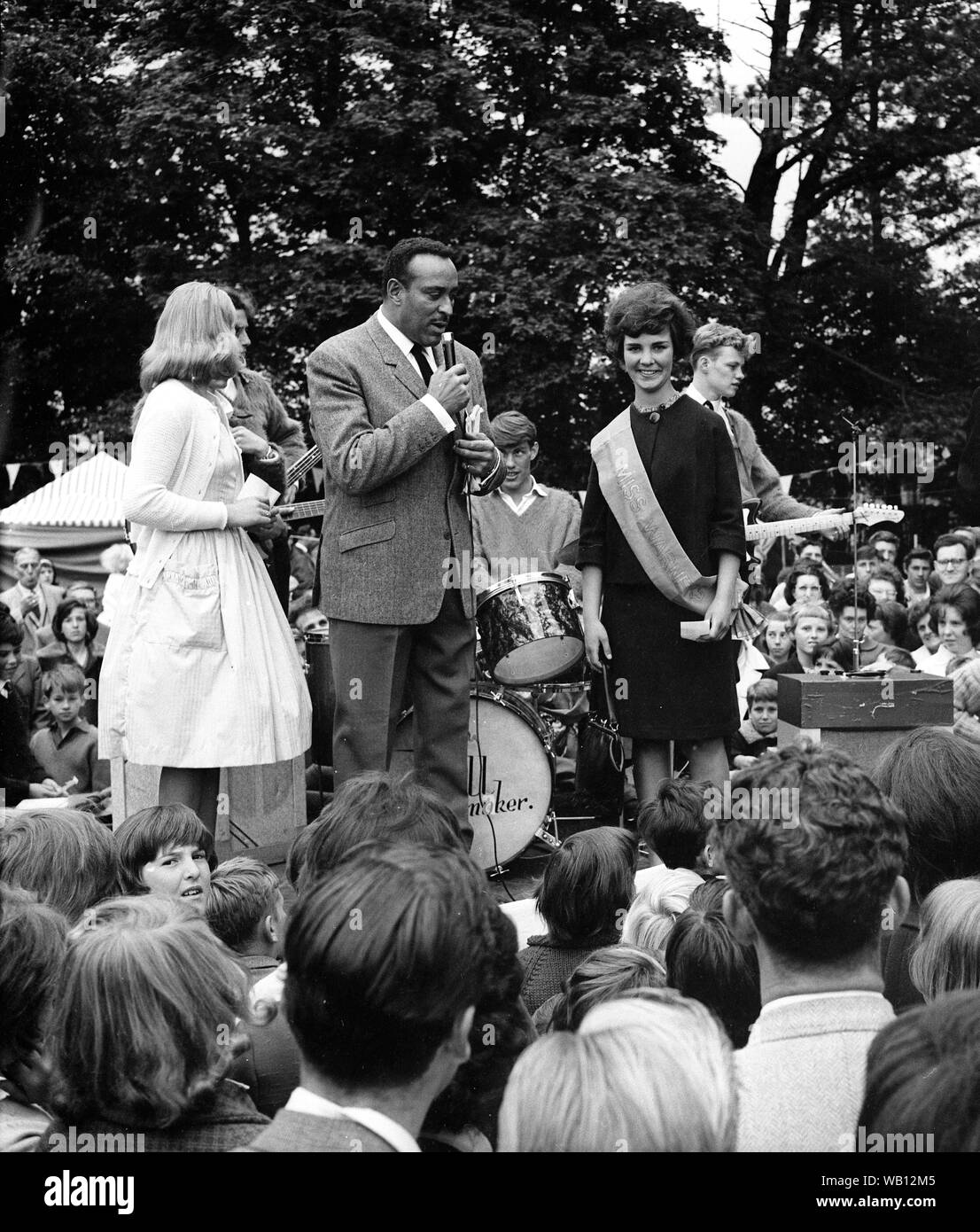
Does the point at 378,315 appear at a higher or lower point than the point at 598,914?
higher

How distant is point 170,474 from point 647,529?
145cm

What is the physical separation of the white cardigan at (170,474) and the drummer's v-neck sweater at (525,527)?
2913 mm

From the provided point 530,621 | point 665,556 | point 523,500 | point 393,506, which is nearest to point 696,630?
point 665,556

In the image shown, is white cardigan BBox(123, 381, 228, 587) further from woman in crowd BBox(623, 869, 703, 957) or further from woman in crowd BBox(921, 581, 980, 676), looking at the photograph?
woman in crowd BBox(921, 581, 980, 676)

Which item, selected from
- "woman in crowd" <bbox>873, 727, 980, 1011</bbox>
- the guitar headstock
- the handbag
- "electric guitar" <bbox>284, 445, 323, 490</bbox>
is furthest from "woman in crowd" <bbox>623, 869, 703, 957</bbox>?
the guitar headstock

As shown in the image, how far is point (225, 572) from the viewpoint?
4039 mm

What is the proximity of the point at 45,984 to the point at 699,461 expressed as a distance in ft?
9.61

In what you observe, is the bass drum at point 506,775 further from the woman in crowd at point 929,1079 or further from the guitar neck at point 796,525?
the woman in crowd at point 929,1079

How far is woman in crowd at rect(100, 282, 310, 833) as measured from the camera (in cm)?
396

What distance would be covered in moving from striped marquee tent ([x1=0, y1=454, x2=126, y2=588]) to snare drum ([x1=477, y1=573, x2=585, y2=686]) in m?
10.8

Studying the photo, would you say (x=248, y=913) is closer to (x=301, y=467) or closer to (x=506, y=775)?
(x=301, y=467)

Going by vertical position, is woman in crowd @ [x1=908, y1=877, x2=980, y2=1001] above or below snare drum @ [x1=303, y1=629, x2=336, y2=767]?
below

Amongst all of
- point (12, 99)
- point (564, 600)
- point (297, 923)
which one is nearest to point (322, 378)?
point (564, 600)
